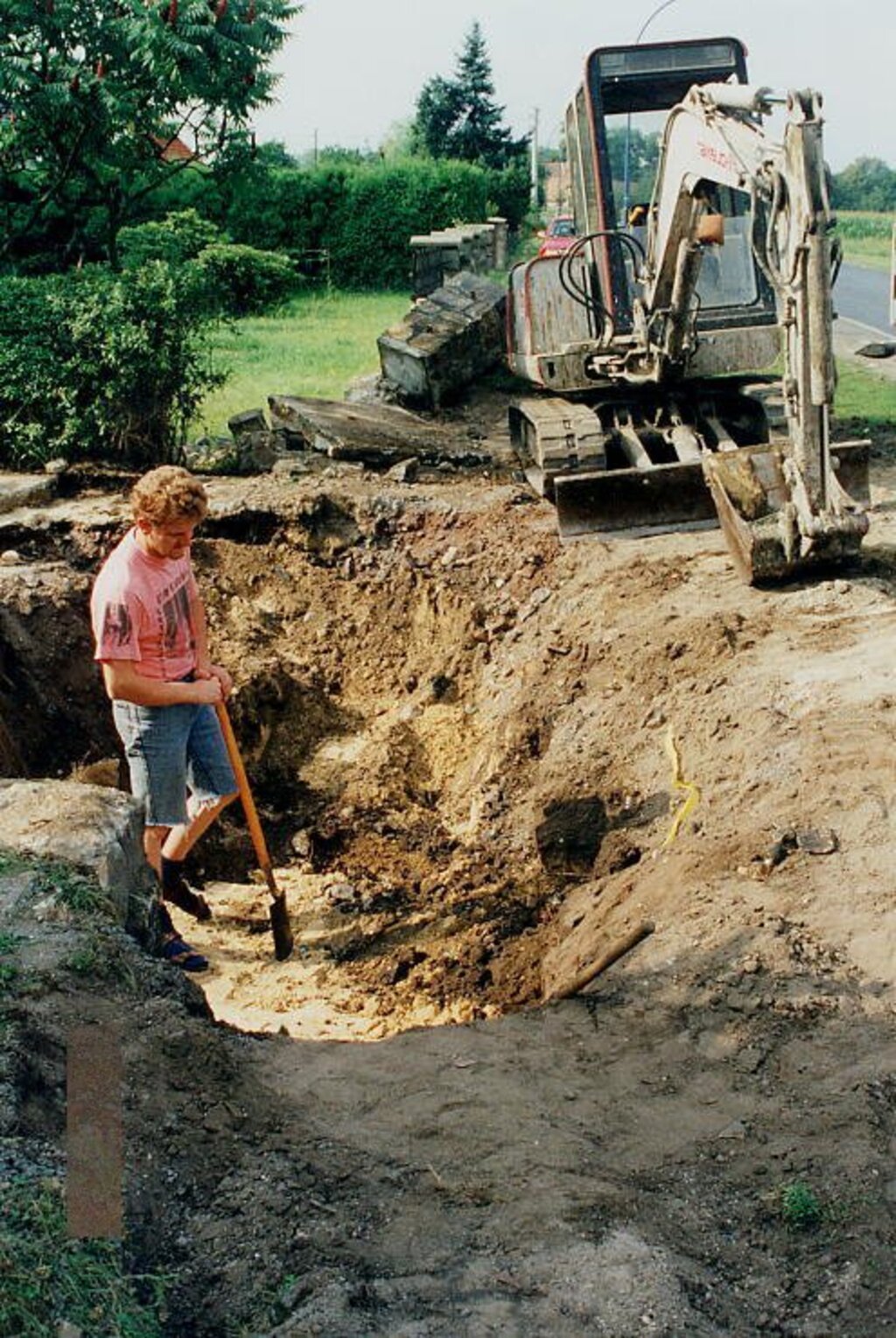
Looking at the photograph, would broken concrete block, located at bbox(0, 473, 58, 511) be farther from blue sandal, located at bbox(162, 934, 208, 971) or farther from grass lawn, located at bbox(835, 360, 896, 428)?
grass lawn, located at bbox(835, 360, 896, 428)

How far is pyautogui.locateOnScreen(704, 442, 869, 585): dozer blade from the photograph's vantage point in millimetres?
8008

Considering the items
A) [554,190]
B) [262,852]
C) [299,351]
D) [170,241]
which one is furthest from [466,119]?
[262,852]

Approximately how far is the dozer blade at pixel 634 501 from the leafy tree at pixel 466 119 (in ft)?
114

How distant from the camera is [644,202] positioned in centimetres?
1196

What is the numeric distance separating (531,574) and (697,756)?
115 inches

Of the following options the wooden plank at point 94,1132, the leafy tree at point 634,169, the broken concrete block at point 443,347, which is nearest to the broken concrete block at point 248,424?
the broken concrete block at point 443,347

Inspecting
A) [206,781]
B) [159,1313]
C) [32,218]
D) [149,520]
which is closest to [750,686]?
[206,781]

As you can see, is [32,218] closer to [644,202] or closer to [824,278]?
[644,202]

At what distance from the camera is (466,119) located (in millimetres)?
42438

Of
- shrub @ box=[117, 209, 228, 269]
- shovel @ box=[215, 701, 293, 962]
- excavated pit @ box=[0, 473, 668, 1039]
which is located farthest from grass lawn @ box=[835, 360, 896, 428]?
shovel @ box=[215, 701, 293, 962]

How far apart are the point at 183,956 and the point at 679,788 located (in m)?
2.45

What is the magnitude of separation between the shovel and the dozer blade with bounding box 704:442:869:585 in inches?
136

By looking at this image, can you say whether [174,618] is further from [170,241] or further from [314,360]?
[314,360]

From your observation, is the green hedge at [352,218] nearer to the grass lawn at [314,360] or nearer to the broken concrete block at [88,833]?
the grass lawn at [314,360]
